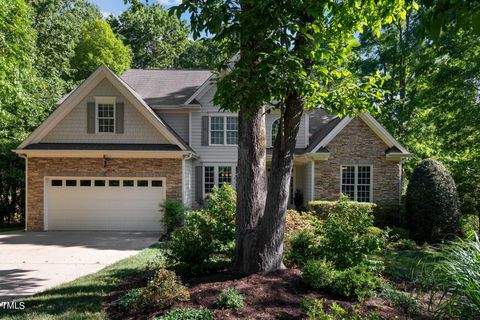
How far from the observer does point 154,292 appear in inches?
197

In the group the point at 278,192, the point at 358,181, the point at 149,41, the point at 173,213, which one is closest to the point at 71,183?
the point at 173,213

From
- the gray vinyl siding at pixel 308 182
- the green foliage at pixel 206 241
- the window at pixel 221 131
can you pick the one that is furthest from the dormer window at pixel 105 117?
the gray vinyl siding at pixel 308 182

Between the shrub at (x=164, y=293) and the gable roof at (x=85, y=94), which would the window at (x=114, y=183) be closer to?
the gable roof at (x=85, y=94)

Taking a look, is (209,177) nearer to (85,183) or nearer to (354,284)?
(85,183)

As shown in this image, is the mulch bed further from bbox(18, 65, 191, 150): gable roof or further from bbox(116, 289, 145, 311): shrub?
bbox(18, 65, 191, 150): gable roof

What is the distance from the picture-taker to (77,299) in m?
5.78

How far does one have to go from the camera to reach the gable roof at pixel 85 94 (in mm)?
14281

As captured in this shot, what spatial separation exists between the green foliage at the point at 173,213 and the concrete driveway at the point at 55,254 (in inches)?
27.9

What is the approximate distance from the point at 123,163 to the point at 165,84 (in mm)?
6123

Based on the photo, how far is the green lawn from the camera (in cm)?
710

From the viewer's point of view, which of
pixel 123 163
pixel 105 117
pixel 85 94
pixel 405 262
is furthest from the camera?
pixel 105 117

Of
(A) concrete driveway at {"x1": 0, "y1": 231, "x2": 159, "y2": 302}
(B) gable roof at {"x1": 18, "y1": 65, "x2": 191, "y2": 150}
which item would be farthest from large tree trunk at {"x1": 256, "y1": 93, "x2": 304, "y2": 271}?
(B) gable roof at {"x1": 18, "y1": 65, "x2": 191, "y2": 150}

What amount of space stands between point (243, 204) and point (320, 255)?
5.48 ft

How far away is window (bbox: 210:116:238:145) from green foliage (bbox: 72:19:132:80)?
17.5 metres
